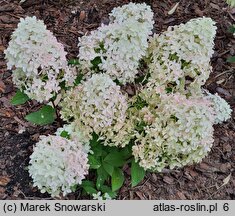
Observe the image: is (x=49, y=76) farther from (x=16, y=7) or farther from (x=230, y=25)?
(x=230, y=25)

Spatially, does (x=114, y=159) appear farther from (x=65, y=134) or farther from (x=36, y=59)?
(x=36, y=59)

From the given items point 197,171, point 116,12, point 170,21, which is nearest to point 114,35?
point 116,12

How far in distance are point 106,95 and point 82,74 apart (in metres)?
0.39

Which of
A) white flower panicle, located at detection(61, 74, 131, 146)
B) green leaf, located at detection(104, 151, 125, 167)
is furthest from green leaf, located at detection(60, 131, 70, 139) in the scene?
green leaf, located at detection(104, 151, 125, 167)

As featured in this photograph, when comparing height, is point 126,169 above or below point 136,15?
below

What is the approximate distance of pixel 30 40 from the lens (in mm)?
3094

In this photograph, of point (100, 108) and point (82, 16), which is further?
point (82, 16)

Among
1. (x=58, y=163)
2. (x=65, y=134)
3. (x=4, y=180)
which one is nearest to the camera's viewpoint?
(x=58, y=163)

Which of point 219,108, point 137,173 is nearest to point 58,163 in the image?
point 137,173

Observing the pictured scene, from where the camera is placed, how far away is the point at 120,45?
3.16 m

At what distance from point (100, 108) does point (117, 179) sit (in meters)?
0.60

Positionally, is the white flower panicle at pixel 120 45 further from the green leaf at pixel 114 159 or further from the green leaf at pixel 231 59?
the green leaf at pixel 231 59

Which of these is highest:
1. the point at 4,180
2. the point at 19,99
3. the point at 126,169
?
the point at 19,99

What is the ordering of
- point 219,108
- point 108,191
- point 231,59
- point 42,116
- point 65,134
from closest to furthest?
point 65,134 → point 42,116 → point 108,191 → point 219,108 → point 231,59
